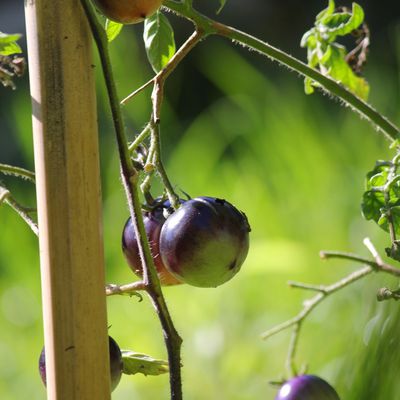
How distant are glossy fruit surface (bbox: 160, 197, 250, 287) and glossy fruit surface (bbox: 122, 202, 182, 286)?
3 cm

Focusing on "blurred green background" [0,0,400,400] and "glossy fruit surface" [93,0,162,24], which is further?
"blurred green background" [0,0,400,400]

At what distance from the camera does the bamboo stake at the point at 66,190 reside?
0.54 meters

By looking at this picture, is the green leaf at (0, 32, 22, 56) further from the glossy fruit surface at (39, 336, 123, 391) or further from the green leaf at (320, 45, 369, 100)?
the green leaf at (320, 45, 369, 100)

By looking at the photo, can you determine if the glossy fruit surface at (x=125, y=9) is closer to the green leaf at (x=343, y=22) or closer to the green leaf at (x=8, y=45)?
the green leaf at (x=8, y=45)

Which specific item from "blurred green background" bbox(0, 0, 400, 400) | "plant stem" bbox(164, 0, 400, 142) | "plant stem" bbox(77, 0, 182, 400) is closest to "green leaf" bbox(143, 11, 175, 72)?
"plant stem" bbox(164, 0, 400, 142)

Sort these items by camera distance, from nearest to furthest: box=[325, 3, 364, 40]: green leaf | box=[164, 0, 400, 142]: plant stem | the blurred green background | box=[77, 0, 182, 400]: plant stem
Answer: box=[77, 0, 182, 400]: plant stem < box=[164, 0, 400, 142]: plant stem < box=[325, 3, 364, 40]: green leaf < the blurred green background

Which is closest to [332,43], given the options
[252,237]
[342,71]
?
[342,71]

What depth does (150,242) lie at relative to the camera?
662 mm

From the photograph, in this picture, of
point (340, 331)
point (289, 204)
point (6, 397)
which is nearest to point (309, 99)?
point (289, 204)

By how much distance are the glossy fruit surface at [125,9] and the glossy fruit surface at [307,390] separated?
394 mm

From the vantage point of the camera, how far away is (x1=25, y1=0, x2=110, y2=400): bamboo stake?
1.77 feet

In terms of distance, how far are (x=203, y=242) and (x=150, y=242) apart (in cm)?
6

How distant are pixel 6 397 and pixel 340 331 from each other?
2.38ft

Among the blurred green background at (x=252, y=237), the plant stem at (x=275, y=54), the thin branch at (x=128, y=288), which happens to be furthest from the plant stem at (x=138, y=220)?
the blurred green background at (x=252, y=237)
